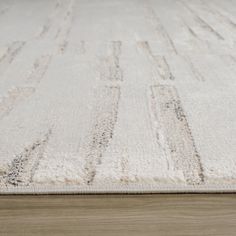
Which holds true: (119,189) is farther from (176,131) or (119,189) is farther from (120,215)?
(176,131)

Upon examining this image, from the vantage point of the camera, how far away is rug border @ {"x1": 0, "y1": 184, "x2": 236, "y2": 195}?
0.76 meters

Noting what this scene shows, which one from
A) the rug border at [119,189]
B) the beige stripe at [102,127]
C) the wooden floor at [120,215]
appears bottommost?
the wooden floor at [120,215]

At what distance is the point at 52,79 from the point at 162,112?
42 cm

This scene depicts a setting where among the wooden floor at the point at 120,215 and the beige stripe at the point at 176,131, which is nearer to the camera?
the wooden floor at the point at 120,215

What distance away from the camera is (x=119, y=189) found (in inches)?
30.2

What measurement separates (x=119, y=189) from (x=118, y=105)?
0.36m

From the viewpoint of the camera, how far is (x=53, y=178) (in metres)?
0.80

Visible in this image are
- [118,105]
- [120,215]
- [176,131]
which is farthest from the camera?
[118,105]

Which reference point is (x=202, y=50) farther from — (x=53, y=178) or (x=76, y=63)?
(x=53, y=178)

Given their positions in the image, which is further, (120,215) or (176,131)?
(176,131)

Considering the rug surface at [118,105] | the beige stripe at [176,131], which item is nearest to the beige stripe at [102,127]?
the rug surface at [118,105]

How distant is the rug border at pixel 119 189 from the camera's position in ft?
2.49

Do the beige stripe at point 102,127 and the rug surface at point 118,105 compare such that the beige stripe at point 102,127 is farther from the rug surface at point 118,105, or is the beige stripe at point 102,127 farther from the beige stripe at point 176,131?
the beige stripe at point 176,131

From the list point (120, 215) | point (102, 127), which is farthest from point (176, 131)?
point (120, 215)
